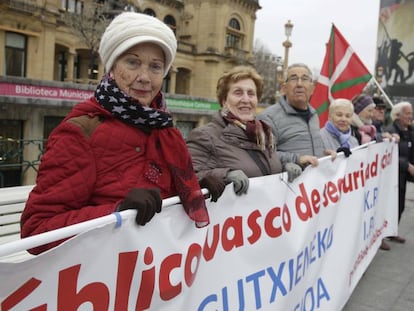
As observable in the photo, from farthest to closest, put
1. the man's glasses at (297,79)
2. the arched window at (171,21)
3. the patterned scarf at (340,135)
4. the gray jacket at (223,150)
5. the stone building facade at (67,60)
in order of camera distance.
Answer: the arched window at (171,21)
the stone building facade at (67,60)
the patterned scarf at (340,135)
the man's glasses at (297,79)
the gray jacket at (223,150)

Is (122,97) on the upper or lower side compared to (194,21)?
lower

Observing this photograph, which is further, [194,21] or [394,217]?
[194,21]

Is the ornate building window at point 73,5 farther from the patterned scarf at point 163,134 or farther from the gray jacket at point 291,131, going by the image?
the patterned scarf at point 163,134

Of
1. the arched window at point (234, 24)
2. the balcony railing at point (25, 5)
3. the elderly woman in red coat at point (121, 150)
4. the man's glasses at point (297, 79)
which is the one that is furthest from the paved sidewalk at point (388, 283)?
the arched window at point (234, 24)

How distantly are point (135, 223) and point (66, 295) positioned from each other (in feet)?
1.14

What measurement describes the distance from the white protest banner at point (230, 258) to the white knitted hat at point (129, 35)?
2.32ft

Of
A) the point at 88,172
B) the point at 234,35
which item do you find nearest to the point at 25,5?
the point at 88,172

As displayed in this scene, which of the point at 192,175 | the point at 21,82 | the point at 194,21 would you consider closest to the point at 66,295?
the point at 192,175

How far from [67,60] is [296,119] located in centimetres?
3040

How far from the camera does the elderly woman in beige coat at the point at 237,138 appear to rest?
8.77ft

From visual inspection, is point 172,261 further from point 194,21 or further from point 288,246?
point 194,21

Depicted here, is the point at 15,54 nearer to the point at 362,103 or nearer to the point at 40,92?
the point at 40,92

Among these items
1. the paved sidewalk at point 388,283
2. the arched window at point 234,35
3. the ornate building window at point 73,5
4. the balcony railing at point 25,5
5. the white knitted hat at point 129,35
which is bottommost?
the paved sidewalk at point 388,283

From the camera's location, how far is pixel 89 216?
1511mm
